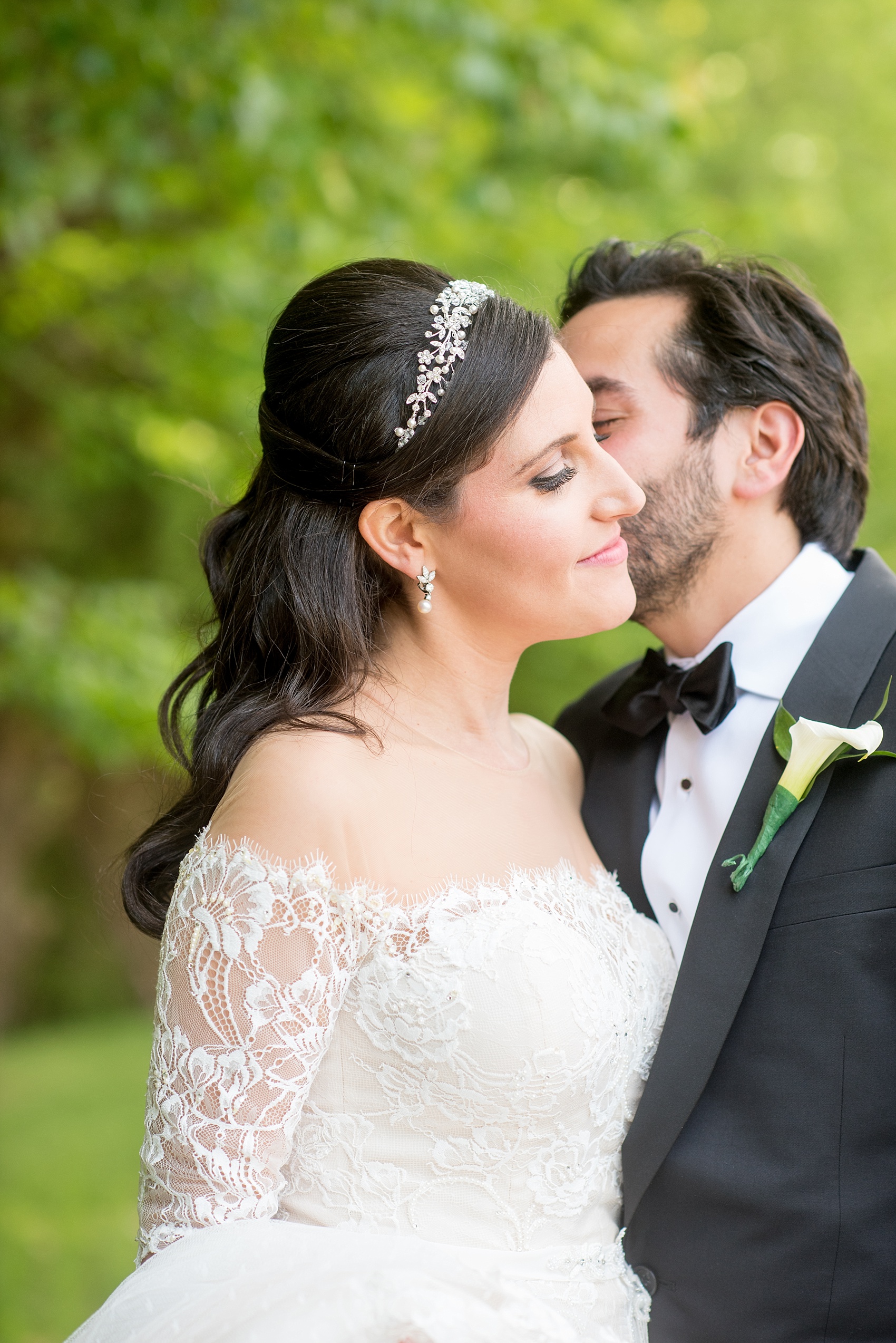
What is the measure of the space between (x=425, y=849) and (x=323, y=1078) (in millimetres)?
455

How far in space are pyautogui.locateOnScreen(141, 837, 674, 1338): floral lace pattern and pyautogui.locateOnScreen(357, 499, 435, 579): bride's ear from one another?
2.26 ft

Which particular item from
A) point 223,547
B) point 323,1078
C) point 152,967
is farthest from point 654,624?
point 152,967

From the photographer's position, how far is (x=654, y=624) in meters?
3.14

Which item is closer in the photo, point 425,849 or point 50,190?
point 425,849

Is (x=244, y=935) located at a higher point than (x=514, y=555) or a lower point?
lower

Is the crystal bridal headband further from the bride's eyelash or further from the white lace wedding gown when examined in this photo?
the white lace wedding gown

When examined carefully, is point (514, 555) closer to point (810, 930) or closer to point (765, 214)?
point (810, 930)

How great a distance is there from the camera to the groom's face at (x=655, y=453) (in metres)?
3.03

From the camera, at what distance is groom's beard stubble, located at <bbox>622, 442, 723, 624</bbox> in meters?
3.02

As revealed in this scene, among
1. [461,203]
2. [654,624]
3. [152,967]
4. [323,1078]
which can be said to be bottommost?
[152,967]

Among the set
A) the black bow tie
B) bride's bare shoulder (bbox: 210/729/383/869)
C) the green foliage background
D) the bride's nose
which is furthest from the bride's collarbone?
the green foliage background

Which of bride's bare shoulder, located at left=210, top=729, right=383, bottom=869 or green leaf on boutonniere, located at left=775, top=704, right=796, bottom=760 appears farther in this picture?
green leaf on boutonniere, located at left=775, top=704, right=796, bottom=760

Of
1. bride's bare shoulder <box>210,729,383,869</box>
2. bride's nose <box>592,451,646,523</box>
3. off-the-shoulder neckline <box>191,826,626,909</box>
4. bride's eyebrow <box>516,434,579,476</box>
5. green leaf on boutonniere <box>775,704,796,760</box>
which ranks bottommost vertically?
off-the-shoulder neckline <box>191,826,626,909</box>

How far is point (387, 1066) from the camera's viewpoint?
2.25 meters
